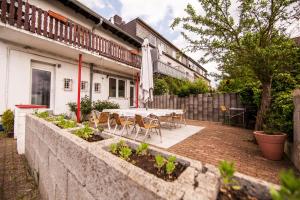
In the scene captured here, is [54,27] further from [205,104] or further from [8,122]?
[205,104]

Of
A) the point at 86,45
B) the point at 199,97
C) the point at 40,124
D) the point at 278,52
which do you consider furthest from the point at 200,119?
the point at 40,124

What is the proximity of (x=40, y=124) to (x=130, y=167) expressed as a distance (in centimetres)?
251

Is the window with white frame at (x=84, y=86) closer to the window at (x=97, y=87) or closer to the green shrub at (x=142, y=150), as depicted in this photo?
→ the window at (x=97, y=87)

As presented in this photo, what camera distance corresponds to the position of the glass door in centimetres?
747

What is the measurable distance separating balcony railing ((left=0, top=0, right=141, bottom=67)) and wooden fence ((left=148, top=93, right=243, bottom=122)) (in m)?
4.55

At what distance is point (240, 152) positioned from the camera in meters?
4.04

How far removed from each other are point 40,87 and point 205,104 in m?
9.24

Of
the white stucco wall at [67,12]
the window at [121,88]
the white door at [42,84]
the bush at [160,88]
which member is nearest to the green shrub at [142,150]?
the white door at [42,84]

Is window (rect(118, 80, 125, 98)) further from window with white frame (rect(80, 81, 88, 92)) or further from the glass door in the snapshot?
the glass door

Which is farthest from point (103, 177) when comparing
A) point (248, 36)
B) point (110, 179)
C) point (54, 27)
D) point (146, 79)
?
point (54, 27)

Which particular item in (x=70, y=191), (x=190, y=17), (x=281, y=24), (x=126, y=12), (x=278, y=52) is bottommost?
(x=70, y=191)

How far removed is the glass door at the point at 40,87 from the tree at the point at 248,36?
22.5 feet

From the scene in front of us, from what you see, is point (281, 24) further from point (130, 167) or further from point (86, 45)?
point (86, 45)

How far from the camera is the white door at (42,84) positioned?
24.5ft
